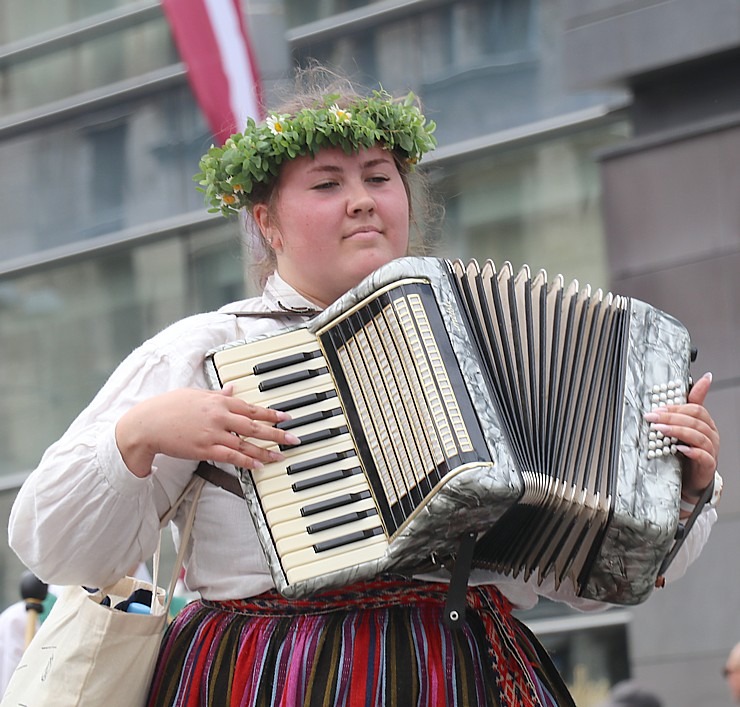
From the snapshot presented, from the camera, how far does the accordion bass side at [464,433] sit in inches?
90.8

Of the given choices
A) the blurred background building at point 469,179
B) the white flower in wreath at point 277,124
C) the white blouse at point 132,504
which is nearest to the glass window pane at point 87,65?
the blurred background building at point 469,179

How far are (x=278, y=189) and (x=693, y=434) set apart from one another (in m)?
0.90

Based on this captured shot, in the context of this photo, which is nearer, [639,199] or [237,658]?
[237,658]

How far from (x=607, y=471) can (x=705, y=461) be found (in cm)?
19

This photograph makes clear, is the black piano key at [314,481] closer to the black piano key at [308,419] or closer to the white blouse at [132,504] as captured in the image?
the black piano key at [308,419]

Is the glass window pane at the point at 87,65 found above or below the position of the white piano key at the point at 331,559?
above

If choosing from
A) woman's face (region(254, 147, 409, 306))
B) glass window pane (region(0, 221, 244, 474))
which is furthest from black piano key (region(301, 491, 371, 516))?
glass window pane (region(0, 221, 244, 474))

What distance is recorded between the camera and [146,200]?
1043cm

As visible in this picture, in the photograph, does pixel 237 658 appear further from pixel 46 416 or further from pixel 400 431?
pixel 46 416

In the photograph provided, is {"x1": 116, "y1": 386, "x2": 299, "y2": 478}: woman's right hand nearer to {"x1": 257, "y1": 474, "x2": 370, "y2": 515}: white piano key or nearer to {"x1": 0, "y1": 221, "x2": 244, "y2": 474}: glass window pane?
{"x1": 257, "y1": 474, "x2": 370, "y2": 515}: white piano key

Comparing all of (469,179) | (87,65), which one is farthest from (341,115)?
(87,65)

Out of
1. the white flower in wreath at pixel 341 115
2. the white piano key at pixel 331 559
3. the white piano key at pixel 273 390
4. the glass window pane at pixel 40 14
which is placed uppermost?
the glass window pane at pixel 40 14

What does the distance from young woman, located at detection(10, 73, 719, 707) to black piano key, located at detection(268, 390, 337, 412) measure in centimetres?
3

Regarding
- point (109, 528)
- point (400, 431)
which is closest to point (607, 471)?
point (400, 431)
